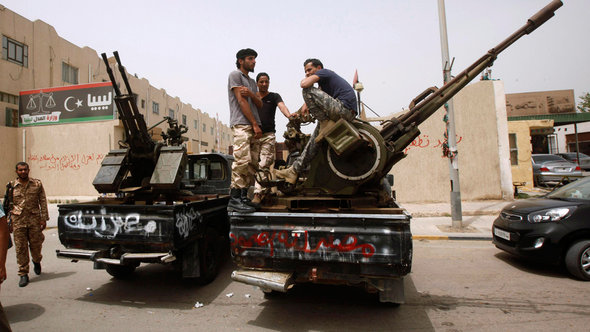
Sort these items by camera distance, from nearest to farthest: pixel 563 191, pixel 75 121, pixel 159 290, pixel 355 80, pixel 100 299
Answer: pixel 100 299, pixel 159 290, pixel 563 191, pixel 355 80, pixel 75 121

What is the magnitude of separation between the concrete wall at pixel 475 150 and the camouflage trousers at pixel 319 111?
8728mm

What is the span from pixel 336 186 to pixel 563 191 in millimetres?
4402

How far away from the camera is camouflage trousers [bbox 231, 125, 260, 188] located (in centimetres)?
371

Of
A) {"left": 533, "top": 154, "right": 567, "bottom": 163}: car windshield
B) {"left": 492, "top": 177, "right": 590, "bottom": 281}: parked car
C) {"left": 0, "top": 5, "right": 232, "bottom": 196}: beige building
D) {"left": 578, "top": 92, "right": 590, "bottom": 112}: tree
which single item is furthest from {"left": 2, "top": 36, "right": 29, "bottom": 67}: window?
{"left": 578, "top": 92, "right": 590, "bottom": 112}: tree

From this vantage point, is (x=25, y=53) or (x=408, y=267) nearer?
(x=408, y=267)

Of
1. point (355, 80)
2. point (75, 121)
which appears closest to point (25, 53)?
point (75, 121)

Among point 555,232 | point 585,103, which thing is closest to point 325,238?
point 555,232

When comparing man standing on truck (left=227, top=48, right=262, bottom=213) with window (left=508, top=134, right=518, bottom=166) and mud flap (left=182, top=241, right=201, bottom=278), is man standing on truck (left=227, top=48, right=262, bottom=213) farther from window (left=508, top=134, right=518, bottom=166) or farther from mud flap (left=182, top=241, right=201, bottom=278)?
Result: window (left=508, top=134, right=518, bottom=166)

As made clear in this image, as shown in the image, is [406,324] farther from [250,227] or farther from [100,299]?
[100,299]

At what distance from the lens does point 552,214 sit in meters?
4.63

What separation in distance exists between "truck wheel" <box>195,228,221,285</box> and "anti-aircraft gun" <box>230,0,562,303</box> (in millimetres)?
1234

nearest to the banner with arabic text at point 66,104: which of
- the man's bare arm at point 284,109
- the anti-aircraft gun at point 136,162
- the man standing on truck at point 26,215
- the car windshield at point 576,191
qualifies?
A: the man standing on truck at point 26,215

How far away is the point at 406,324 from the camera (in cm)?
321

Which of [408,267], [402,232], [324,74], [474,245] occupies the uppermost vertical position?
[324,74]
